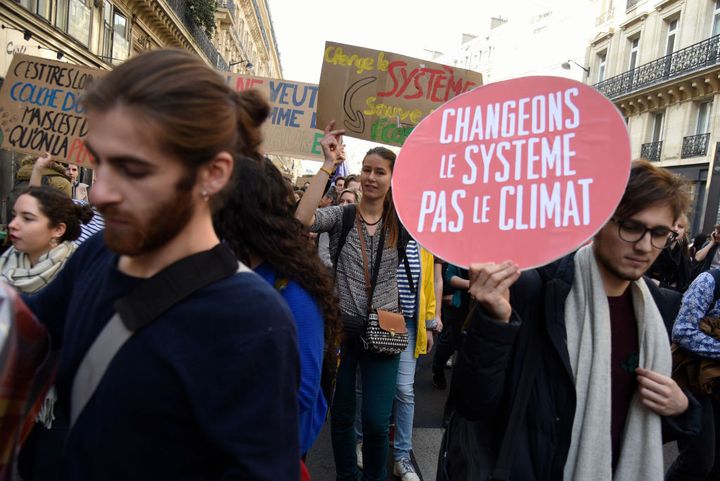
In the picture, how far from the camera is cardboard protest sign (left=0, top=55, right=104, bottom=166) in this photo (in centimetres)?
440

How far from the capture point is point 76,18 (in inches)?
526

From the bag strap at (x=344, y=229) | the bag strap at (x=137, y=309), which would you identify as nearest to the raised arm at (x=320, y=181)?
the bag strap at (x=344, y=229)

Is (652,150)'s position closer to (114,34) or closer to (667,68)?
(667,68)

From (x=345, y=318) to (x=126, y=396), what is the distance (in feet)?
6.94

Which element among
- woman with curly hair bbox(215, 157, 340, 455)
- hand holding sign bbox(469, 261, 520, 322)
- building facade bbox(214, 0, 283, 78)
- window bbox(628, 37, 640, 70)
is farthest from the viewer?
building facade bbox(214, 0, 283, 78)

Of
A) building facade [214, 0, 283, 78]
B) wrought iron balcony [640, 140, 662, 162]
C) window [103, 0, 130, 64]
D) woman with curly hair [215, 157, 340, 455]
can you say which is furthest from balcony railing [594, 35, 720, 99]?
woman with curly hair [215, 157, 340, 455]

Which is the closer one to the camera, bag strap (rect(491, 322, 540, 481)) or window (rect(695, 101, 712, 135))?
bag strap (rect(491, 322, 540, 481))

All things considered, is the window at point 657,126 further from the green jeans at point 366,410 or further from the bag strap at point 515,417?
the bag strap at point 515,417

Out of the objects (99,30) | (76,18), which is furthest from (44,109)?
(99,30)

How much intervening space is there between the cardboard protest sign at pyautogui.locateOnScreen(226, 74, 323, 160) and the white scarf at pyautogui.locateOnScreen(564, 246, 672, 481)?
378cm

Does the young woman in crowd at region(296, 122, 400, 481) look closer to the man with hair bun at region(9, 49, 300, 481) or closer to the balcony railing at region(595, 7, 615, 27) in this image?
the man with hair bun at region(9, 49, 300, 481)

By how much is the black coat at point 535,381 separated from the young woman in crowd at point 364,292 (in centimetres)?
136

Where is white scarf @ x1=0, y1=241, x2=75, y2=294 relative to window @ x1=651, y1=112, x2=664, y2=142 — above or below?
below

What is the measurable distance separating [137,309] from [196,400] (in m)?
0.21
